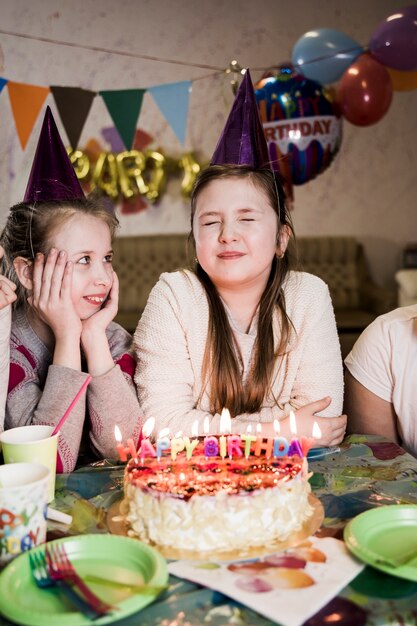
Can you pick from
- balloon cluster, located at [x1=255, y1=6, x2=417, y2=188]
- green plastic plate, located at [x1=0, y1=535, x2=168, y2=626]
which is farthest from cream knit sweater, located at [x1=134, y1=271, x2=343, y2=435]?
balloon cluster, located at [x1=255, y1=6, x2=417, y2=188]

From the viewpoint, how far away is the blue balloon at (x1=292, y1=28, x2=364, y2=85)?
3.76 m

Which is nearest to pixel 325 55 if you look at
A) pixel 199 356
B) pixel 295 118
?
pixel 295 118

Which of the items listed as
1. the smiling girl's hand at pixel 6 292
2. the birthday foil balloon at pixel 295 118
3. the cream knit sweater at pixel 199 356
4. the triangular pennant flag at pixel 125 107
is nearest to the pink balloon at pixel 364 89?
the birthday foil balloon at pixel 295 118

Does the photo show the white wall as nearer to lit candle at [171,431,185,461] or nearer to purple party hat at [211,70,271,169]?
purple party hat at [211,70,271,169]

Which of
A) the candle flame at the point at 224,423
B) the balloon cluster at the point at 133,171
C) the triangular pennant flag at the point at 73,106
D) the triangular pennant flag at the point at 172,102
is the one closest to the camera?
the candle flame at the point at 224,423

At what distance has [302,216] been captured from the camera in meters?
6.42

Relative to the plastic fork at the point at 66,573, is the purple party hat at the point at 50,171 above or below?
above

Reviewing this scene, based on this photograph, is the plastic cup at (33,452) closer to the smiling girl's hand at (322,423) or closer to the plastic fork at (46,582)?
the plastic fork at (46,582)

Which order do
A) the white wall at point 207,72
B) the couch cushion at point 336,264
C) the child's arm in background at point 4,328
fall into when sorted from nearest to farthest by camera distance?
the child's arm in background at point 4,328, the white wall at point 207,72, the couch cushion at point 336,264

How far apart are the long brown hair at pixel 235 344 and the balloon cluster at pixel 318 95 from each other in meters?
1.83

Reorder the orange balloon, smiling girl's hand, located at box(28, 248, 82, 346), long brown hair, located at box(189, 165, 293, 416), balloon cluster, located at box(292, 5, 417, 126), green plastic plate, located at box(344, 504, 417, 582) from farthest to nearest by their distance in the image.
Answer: the orange balloon → balloon cluster, located at box(292, 5, 417, 126) → long brown hair, located at box(189, 165, 293, 416) → smiling girl's hand, located at box(28, 248, 82, 346) → green plastic plate, located at box(344, 504, 417, 582)

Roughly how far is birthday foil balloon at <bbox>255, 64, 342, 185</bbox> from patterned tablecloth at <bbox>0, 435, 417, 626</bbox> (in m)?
2.51

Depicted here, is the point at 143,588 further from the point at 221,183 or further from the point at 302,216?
the point at 302,216

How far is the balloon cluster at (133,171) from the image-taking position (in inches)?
231
